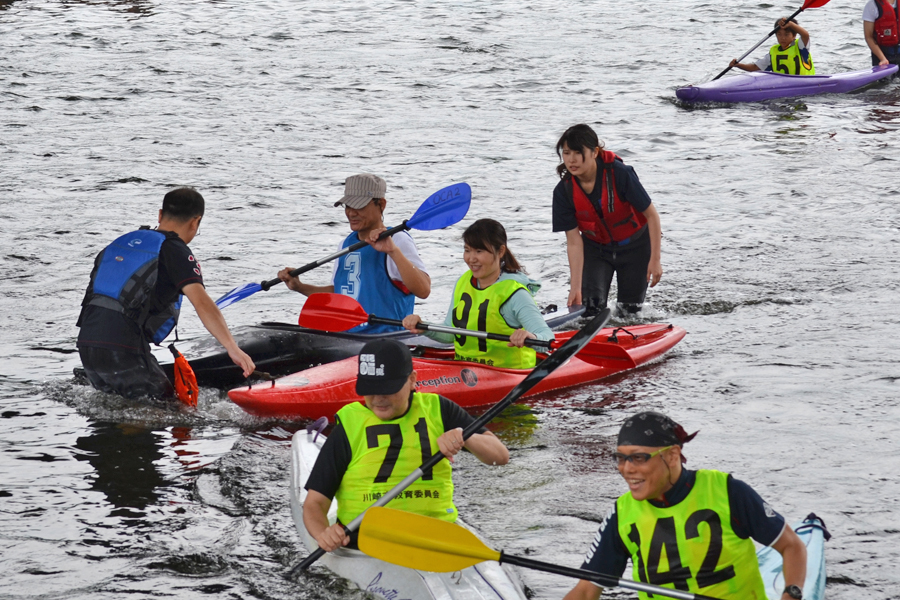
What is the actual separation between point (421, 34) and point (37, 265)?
12486 millimetres

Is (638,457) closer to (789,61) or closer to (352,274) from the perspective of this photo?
(352,274)

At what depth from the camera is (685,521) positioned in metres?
3.14

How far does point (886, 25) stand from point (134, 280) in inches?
513

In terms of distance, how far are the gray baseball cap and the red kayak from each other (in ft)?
3.08

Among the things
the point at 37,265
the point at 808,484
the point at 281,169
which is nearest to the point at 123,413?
the point at 808,484

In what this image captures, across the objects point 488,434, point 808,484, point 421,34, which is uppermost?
point 421,34

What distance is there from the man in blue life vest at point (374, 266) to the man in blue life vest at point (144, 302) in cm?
95

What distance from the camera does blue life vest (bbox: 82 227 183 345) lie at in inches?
216

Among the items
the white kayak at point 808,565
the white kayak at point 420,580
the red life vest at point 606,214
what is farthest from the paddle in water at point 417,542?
the red life vest at point 606,214

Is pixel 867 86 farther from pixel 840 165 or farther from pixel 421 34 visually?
pixel 421 34

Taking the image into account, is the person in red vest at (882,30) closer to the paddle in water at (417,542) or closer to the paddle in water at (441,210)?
the paddle in water at (441,210)

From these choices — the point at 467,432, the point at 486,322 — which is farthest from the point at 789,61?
the point at 467,432

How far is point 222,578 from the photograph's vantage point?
14.4 ft

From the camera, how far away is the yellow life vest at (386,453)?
3.78 metres
